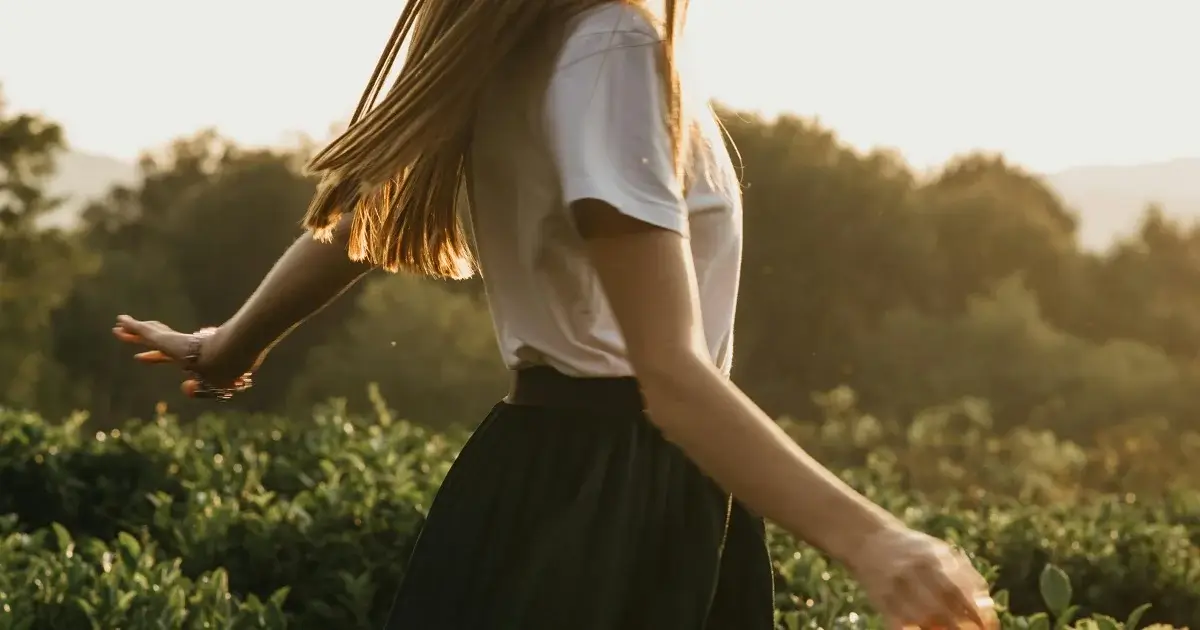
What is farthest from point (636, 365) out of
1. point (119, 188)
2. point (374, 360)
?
point (119, 188)

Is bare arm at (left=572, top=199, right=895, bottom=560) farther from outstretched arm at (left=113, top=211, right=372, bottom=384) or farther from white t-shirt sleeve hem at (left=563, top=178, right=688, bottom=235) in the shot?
outstretched arm at (left=113, top=211, right=372, bottom=384)

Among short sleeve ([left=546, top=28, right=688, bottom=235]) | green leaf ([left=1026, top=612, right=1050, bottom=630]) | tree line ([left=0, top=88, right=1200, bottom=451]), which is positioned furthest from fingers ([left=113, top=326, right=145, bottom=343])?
tree line ([left=0, top=88, right=1200, bottom=451])

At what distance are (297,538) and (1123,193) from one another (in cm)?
9702

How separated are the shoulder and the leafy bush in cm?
171

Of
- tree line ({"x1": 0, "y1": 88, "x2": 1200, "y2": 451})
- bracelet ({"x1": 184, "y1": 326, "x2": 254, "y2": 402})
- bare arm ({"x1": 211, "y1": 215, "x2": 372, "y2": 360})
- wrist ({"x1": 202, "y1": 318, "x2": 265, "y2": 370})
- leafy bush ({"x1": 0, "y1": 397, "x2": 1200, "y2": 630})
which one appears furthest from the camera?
tree line ({"x1": 0, "y1": 88, "x2": 1200, "y2": 451})

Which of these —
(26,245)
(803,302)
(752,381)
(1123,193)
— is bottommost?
(1123,193)

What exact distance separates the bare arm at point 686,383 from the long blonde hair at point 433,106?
0.13m

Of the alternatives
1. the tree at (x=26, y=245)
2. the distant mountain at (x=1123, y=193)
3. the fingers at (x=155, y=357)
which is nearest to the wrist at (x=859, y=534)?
the fingers at (x=155, y=357)

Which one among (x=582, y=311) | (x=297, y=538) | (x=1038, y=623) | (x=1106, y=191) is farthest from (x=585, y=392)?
(x=1106, y=191)

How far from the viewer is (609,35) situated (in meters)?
1.55

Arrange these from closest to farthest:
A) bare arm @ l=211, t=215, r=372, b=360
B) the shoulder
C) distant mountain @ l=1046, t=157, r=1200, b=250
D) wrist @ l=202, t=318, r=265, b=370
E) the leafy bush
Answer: the shoulder
bare arm @ l=211, t=215, r=372, b=360
wrist @ l=202, t=318, r=265, b=370
the leafy bush
distant mountain @ l=1046, t=157, r=1200, b=250

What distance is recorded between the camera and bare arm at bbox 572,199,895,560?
1423mm

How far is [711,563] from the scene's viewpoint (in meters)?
1.71

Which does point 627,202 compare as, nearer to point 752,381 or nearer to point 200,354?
point 200,354
